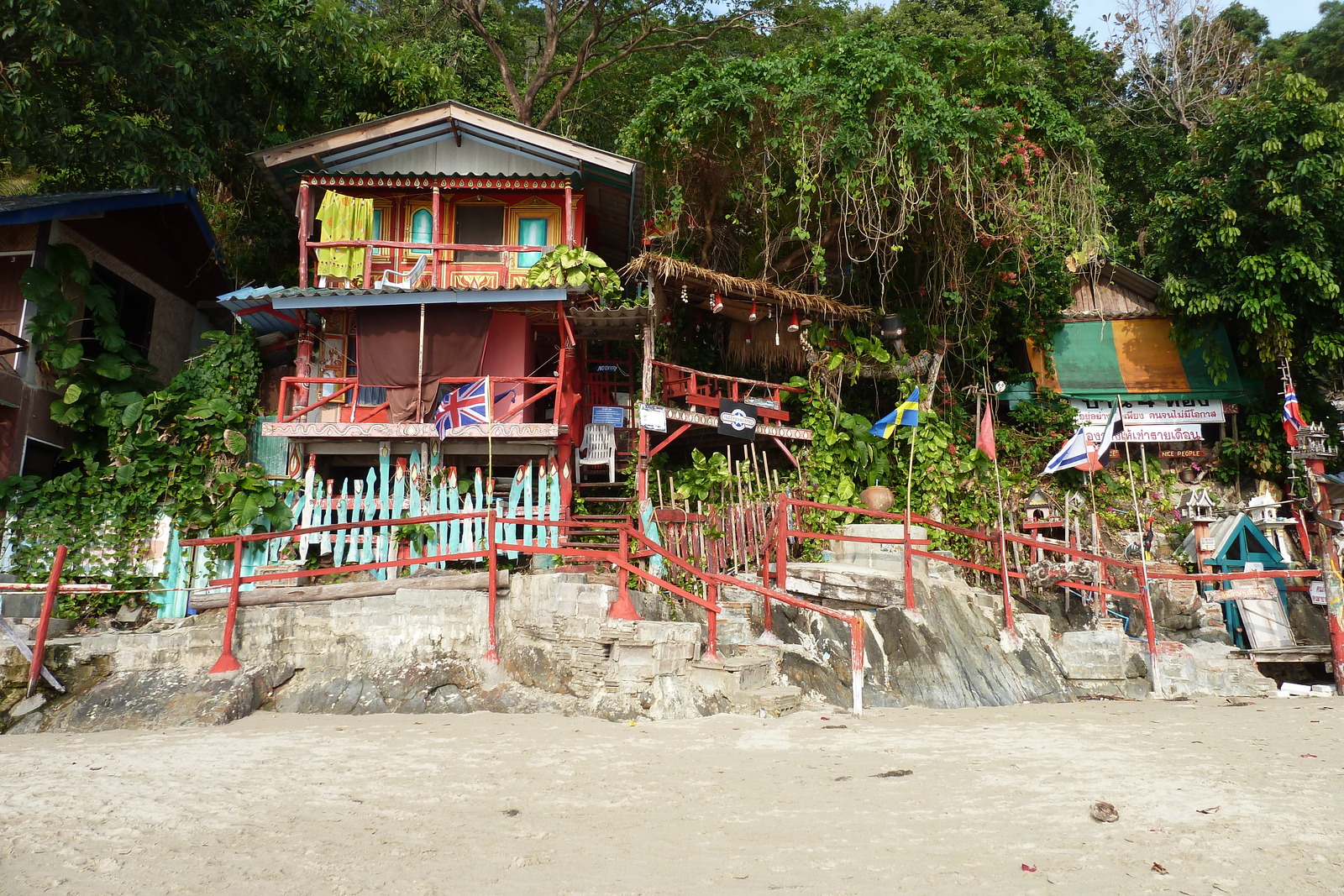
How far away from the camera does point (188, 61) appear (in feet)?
42.7

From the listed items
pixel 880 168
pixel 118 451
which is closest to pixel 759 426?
pixel 880 168

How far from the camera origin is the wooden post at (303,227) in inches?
560

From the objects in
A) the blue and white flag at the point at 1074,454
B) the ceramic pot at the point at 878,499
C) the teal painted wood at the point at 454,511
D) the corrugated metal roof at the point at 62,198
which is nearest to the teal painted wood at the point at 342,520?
the teal painted wood at the point at 454,511

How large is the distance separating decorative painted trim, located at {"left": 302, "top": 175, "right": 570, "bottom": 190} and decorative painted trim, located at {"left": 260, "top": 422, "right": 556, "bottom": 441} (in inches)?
178

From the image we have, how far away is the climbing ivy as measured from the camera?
38.4ft

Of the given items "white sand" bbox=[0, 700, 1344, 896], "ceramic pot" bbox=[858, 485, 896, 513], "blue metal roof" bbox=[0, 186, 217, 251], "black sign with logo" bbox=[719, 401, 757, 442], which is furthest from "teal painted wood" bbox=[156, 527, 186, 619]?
"ceramic pot" bbox=[858, 485, 896, 513]

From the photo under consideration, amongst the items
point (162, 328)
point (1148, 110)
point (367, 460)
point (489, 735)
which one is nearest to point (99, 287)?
point (162, 328)

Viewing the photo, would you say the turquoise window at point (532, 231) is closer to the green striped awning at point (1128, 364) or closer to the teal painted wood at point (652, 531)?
the teal painted wood at point (652, 531)

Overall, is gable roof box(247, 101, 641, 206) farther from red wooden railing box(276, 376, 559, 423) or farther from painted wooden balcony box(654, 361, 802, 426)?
red wooden railing box(276, 376, 559, 423)

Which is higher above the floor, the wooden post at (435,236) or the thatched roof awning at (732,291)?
the wooden post at (435,236)

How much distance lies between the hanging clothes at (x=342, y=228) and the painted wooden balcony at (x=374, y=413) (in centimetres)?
201

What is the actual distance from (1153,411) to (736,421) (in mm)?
9288

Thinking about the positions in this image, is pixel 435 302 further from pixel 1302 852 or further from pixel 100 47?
pixel 1302 852

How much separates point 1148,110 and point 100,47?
2185 cm
